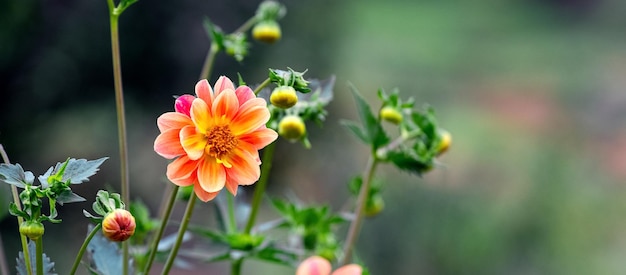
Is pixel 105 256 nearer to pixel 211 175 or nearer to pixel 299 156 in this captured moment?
pixel 211 175

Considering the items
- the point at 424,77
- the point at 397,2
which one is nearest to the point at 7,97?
the point at 424,77

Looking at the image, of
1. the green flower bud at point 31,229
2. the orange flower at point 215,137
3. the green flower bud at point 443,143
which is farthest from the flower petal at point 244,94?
the green flower bud at point 443,143

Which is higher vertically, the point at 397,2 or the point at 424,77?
the point at 397,2

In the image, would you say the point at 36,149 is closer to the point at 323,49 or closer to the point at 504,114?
the point at 323,49

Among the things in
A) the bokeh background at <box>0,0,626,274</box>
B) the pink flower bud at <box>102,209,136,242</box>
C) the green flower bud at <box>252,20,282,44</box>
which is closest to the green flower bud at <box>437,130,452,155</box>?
the green flower bud at <box>252,20,282,44</box>

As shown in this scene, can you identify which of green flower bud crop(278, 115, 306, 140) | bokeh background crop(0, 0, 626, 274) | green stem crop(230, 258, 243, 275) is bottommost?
→ green stem crop(230, 258, 243, 275)

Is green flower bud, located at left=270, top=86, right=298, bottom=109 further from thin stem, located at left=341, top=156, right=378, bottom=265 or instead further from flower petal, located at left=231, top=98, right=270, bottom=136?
thin stem, located at left=341, top=156, right=378, bottom=265

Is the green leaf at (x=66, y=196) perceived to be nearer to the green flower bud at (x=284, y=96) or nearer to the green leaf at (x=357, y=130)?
the green flower bud at (x=284, y=96)
